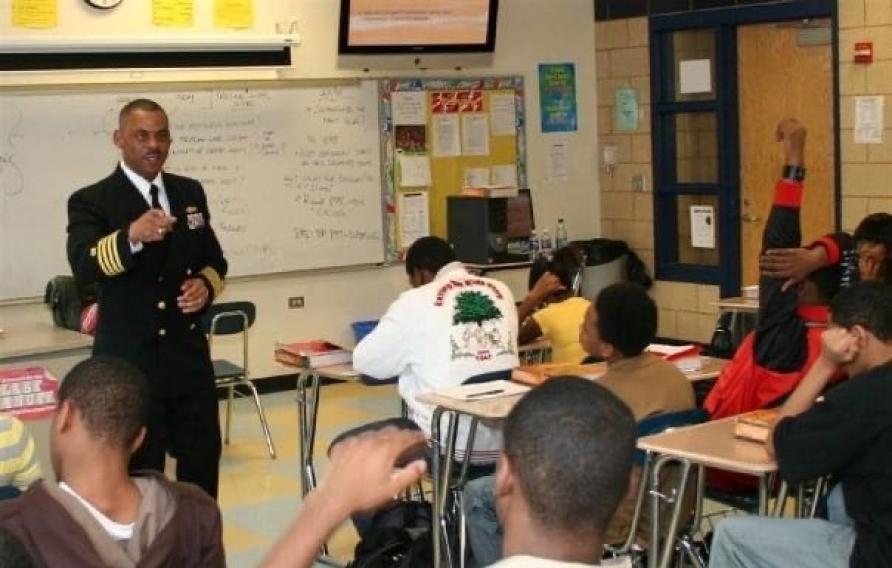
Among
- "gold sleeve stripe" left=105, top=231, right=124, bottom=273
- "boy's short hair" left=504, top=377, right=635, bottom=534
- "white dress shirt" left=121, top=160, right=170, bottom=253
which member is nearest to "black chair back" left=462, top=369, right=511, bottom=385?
"white dress shirt" left=121, top=160, right=170, bottom=253

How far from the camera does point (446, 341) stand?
4.89m

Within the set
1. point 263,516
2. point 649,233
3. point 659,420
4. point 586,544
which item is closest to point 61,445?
point 586,544

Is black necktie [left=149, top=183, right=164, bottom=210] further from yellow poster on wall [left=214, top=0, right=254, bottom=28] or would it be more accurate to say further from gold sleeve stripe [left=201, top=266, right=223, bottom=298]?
yellow poster on wall [left=214, top=0, right=254, bottom=28]

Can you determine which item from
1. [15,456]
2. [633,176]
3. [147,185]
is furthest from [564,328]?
[633,176]

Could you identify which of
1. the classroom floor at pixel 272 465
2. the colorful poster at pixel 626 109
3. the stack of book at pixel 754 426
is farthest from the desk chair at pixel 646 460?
the colorful poster at pixel 626 109

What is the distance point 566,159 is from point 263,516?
4.58 meters

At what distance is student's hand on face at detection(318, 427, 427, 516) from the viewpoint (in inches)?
65.9

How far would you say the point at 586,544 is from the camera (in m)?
2.00

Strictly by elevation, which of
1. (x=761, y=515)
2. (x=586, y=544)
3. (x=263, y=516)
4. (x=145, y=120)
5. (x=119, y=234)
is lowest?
(x=263, y=516)

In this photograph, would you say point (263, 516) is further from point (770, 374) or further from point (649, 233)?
point (649, 233)

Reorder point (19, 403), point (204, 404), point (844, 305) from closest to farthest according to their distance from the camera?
point (844, 305) < point (204, 404) < point (19, 403)

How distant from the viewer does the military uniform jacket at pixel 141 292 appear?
441 cm

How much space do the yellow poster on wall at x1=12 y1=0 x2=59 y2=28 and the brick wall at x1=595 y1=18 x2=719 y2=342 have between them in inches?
152

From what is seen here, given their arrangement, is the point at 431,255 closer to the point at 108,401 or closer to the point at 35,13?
the point at 108,401
